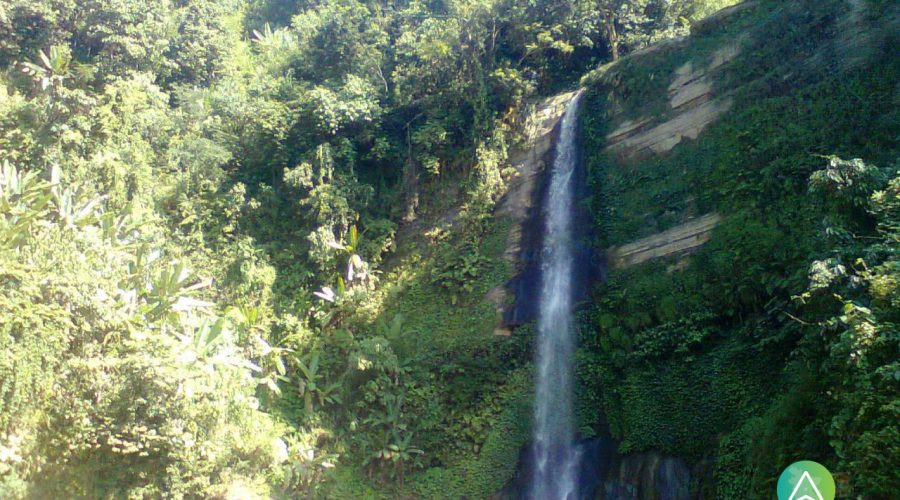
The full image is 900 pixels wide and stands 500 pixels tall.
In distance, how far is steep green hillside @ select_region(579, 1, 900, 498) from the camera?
6.66 meters

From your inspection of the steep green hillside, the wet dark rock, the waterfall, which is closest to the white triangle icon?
the steep green hillside

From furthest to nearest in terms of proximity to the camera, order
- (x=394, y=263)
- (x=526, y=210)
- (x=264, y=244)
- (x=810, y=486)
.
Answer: (x=394, y=263)
(x=264, y=244)
(x=526, y=210)
(x=810, y=486)

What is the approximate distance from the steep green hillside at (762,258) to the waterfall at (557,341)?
1.83 feet

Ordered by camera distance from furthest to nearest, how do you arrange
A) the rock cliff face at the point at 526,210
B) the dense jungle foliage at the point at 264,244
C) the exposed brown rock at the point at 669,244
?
1. the rock cliff face at the point at 526,210
2. the exposed brown rock at the point at 669,244
3. the dense jungle foliage at the point at 264,244

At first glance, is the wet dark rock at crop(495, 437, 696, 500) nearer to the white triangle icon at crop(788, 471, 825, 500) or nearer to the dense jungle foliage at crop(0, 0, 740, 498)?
the dense jungle foliage at crop(0, 0, 740, 498)

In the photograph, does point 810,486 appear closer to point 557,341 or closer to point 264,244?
point 557,341

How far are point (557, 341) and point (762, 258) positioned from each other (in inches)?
167

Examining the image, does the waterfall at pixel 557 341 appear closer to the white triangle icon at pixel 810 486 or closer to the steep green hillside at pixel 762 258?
the steep green hillside at pixel 762 258

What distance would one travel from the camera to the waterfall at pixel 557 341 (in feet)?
37.3

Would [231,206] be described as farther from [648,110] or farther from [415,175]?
[648,110]

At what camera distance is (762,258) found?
10188mm

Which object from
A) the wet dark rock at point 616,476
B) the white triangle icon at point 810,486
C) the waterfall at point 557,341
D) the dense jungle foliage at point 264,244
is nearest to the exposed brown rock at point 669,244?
the waterfall at point 557,341

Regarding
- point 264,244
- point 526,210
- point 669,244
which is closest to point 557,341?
point 669,244

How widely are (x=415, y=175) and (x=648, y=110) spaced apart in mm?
6142
